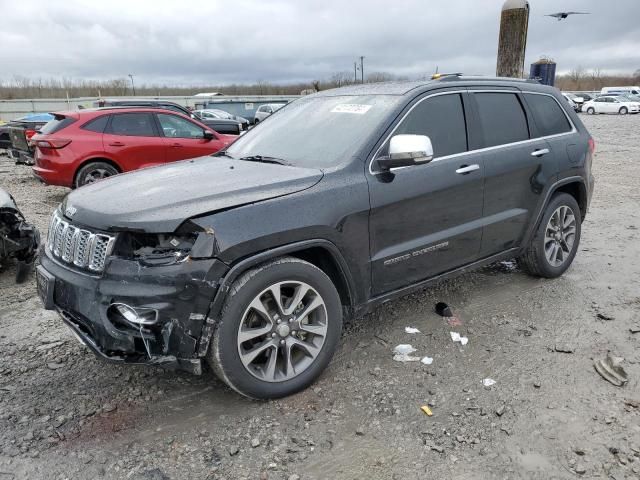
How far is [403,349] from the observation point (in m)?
3.67

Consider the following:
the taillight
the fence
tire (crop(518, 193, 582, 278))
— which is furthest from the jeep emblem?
the fence

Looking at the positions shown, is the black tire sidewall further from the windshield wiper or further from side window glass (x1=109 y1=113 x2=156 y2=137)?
side window glass (x1=109 y1=113 x2=156 y2=137)

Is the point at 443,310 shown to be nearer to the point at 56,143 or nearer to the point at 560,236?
the point at 560,236

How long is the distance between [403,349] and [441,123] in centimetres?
166

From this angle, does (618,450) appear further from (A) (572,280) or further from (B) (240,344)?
(A) (572,280)

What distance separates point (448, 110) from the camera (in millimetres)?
3896

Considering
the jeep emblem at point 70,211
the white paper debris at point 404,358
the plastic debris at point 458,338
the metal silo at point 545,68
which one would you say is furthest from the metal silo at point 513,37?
the jeep emblem at point 70,211

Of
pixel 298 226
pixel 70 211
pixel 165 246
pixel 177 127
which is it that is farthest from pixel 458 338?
pixel 177 127

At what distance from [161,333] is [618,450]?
2.36 m

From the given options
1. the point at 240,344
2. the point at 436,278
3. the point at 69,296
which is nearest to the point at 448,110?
the point at 436,278

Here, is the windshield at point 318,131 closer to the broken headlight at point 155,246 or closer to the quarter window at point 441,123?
the quarter window at point 441,123

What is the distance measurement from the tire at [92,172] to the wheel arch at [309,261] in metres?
6.28

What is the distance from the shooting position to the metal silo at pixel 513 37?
304 inches

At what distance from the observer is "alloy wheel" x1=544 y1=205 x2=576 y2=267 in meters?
4.78
